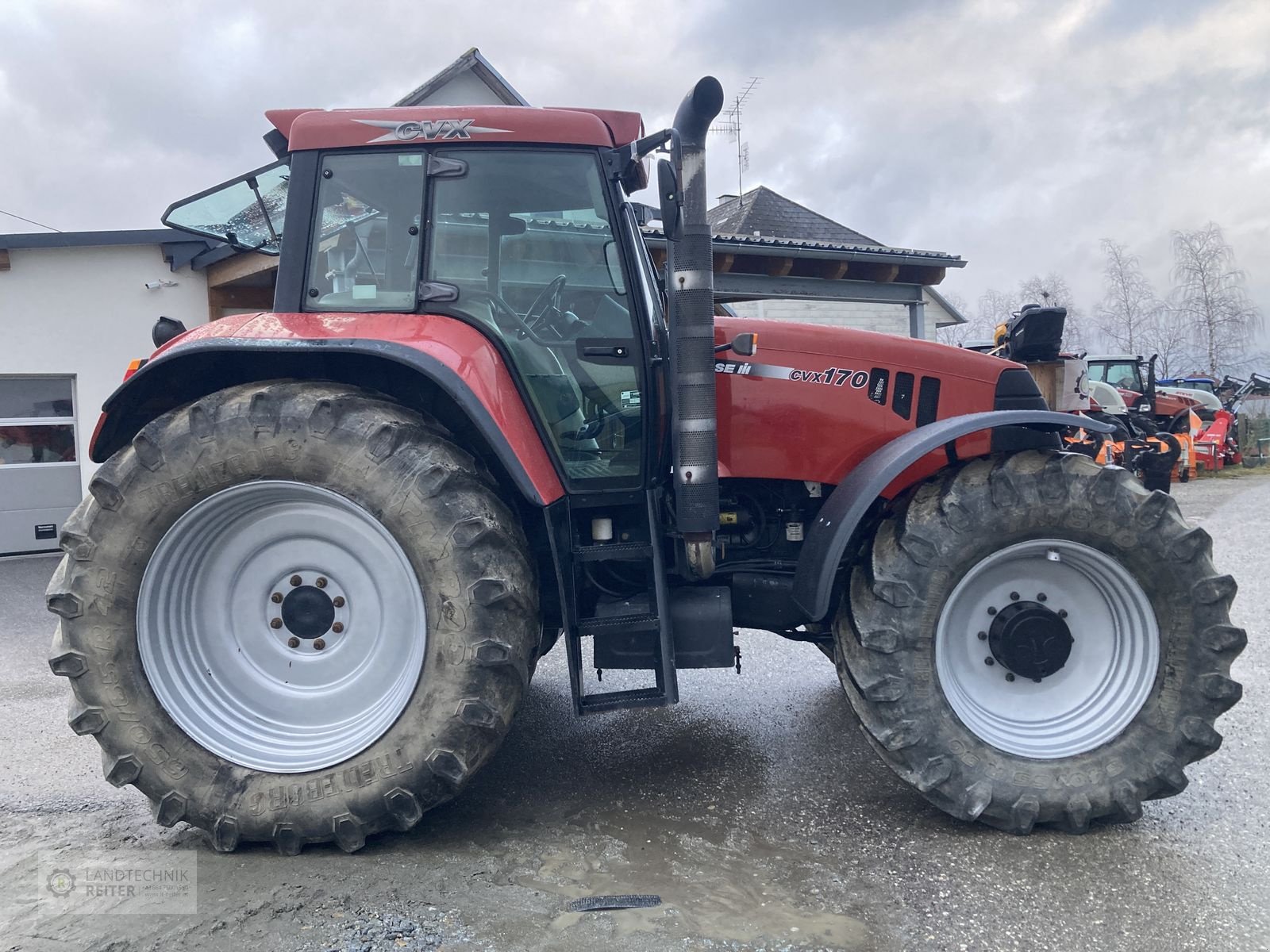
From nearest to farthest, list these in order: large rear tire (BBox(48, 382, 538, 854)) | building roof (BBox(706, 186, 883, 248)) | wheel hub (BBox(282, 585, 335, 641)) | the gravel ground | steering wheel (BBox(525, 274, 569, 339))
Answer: the gravel ground, large rear tire (BBox(48, 382, 538, 854)), wheel hub (BBox(282, 585, 335, 641)), steering wheel (BBox(525, 274, 569, 339)), building roof (BBox(706, 186, 883, 248))

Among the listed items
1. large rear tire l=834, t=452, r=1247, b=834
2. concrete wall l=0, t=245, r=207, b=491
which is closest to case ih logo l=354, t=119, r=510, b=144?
large rear tire l=834, t=452, r=1247, b=834

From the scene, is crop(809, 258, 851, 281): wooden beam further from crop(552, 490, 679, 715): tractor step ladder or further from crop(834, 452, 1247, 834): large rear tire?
crop(552, 490, 679, 715): tractor step ladder

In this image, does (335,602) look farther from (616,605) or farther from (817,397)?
(817,397)

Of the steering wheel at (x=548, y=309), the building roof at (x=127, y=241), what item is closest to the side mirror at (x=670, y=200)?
the steering wheel at (x=548, y=309)

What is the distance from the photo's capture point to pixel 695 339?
9.72 ft

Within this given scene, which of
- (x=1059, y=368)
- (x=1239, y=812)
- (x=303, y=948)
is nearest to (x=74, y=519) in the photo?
(x=303, y=948)

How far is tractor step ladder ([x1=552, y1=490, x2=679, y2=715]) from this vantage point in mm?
2992

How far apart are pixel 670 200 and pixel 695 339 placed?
439 mm

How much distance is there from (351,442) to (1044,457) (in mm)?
2253

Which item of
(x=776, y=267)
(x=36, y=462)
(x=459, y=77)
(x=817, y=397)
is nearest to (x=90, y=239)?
(x=36, y=462)

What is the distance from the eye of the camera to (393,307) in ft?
10.2

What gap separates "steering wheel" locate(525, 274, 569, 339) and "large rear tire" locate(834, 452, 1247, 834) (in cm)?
133

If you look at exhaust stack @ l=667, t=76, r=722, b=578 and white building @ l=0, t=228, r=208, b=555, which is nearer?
exhaust stack @ l=667, t=76, r=722, b=578

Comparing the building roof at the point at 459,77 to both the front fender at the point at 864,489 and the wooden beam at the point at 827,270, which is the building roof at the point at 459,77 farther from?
the front fender at the point at 864,489
